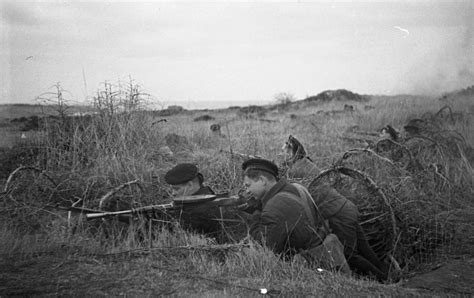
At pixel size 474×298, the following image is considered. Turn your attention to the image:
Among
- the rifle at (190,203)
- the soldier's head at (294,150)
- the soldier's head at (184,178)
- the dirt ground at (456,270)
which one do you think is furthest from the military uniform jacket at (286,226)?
the soldier's head at (294,150)

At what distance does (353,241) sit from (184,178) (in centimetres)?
199

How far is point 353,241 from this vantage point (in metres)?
4.55

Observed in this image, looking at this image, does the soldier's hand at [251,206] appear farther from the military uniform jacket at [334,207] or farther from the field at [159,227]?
the military uniform jacket at [334,207]

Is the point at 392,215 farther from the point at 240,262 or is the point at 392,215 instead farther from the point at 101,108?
the point at 101,108

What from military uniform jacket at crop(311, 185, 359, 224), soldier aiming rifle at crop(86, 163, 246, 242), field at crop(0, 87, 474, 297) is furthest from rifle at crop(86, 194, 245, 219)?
military uniform jacket at crop(311, 185, 359, 224)

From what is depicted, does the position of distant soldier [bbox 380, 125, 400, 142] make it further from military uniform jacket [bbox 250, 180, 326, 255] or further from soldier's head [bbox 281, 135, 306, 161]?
military uniform jacket [bbox 250, 180, 326, 255]

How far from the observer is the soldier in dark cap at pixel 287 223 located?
13.2 feet

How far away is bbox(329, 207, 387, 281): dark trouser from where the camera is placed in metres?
4.53

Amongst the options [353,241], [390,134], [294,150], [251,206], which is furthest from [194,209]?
[390,134]

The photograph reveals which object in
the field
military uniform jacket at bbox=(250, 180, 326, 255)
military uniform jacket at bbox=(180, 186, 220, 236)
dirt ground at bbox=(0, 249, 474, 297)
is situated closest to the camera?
dirt ground at bbox=(0, 249, 474, 297)

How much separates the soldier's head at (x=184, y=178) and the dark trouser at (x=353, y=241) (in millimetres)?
1630

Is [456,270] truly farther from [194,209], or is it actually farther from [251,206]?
[194,209]

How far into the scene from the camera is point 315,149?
29.6 ft

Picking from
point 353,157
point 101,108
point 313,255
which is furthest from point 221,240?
point 101,108
